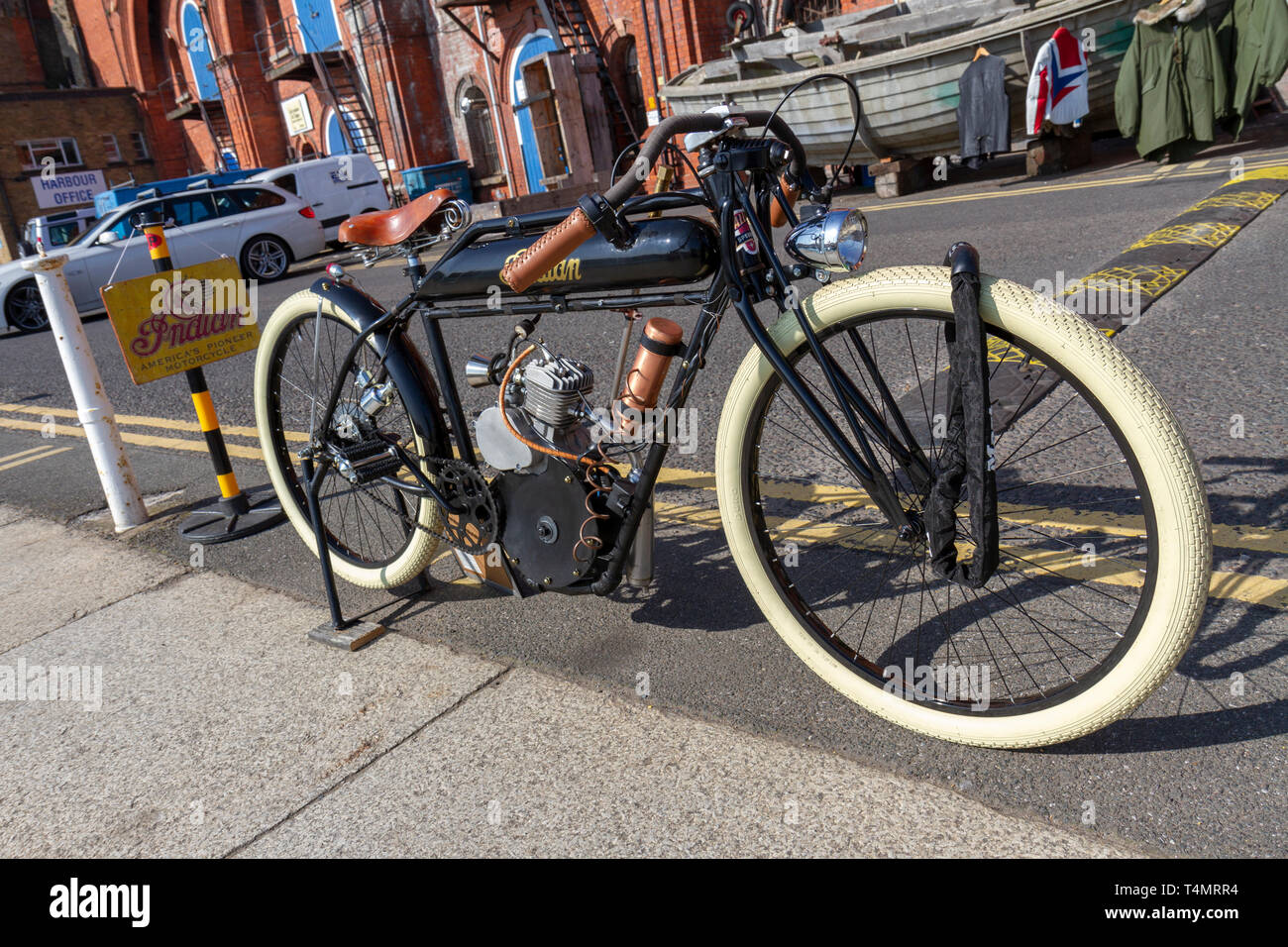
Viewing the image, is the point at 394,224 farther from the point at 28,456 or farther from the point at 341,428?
the point at 28,456

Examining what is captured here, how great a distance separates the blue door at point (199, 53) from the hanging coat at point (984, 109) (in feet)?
Answer: 97.7

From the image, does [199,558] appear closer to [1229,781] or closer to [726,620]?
[726,620]

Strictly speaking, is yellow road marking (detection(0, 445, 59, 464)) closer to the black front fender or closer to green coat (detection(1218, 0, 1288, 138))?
the black front fender

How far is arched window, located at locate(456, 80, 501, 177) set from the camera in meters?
24.3

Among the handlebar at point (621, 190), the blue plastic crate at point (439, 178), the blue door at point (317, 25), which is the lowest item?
the handlebar at point (621, 190)

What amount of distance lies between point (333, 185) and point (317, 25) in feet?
35.2

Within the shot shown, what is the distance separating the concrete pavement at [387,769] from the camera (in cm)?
205

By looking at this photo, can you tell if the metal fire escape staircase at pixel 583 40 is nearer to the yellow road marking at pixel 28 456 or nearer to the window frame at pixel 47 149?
the yellow road marking at pixel 28 456

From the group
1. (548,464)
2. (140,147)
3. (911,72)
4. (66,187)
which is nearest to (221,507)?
(548,464)

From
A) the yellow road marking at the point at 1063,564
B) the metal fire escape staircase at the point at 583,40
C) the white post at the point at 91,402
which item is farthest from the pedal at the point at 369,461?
the metal fire escape staircase at the point at 583,40

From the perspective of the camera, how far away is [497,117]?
76.2ft

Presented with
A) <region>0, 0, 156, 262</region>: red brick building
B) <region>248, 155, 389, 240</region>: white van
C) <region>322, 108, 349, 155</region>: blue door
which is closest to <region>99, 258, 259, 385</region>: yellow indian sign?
<region>248, 155, 389, 240</region>: white van

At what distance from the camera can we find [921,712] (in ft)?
7.25

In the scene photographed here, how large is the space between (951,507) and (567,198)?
718 inches
